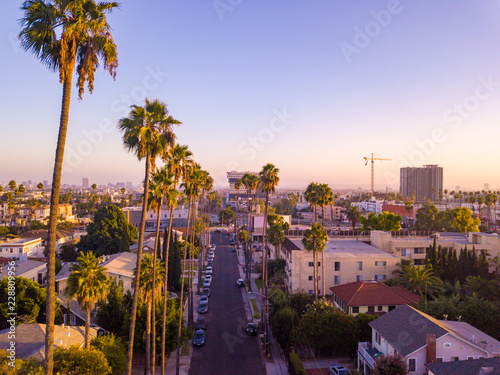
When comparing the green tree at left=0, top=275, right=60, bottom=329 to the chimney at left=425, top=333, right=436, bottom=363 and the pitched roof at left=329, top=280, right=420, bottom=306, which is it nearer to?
the pitched roof at left=329, top=280, right=420, bottom=306

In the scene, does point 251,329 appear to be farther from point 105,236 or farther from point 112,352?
point 105,236

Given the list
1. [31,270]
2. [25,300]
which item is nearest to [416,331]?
[25,300]

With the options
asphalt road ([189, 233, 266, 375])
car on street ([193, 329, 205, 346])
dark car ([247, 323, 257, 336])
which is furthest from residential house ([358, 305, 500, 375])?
car on street ([193, 329, 205, 346])

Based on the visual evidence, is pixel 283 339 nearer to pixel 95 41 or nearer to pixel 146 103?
pixel 146 103

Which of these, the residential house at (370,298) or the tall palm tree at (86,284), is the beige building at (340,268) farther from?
the tall palm tree at (86,284)

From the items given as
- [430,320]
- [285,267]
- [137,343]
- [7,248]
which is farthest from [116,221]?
[430,320]
